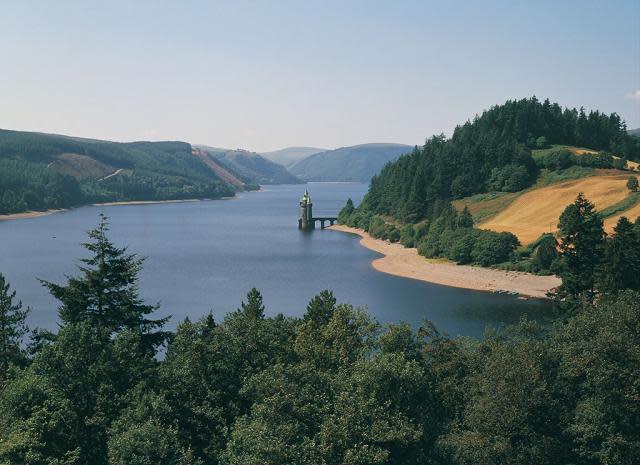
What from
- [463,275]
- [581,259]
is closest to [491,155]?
[463,275]

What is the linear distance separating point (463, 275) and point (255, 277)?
34.2m

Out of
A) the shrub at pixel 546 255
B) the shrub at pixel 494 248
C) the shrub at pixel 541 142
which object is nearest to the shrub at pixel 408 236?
the shrub at pixel 494 248

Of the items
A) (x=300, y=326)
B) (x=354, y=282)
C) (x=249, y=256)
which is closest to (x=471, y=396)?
(x=300, y=326)

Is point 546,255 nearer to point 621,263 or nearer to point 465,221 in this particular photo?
point 465,221

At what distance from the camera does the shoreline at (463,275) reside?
101m

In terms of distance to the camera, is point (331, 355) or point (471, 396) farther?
point (331, 355)

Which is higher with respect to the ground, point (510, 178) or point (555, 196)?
point (510, 178)

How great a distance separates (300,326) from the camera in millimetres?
47875

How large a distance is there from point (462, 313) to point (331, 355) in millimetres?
47736

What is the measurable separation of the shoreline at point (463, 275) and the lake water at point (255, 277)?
343cm

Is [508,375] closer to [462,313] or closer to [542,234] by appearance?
[462,313]

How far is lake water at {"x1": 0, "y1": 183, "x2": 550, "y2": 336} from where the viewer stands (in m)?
85.6

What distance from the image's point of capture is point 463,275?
112375 mm

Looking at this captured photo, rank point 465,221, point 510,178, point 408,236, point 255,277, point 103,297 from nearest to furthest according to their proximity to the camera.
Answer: point 103,297 < point 255,277 < point 465,221 < point 408,236 < point 510,178
